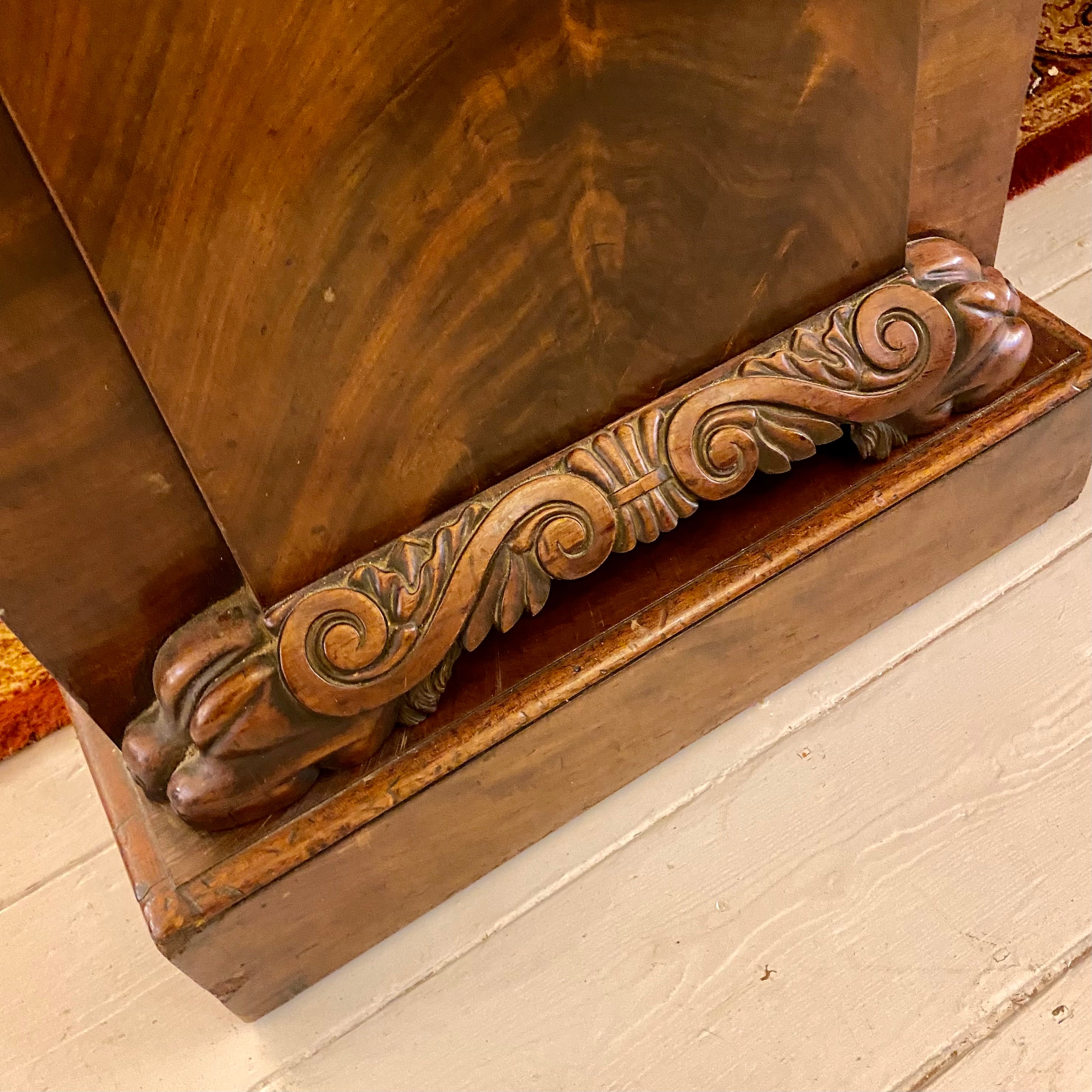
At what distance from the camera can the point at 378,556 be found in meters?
0.65

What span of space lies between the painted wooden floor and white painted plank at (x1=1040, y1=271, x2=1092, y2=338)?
0.34m

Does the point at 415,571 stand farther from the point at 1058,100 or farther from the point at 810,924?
the point at 1058,100

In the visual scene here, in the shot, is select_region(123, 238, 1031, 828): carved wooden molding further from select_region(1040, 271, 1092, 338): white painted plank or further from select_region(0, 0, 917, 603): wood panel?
select_region(1040, 271, 1092, 338): white painted plank

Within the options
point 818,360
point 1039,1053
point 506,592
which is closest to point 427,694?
point 506,592

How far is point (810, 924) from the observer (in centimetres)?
73

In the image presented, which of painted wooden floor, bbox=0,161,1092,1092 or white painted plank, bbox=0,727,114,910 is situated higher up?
white painted plank, bbox=0,727,114,910

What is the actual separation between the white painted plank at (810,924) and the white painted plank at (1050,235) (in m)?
A: 0.50

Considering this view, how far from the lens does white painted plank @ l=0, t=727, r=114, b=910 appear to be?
86cm

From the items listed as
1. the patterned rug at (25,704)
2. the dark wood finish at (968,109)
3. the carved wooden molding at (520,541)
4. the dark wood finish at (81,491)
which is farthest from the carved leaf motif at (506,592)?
the patterned rug at (25,704)

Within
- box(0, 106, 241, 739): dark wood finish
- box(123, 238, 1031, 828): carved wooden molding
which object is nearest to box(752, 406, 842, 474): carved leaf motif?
box(123, 238, 1031, 828): carved wooden molding

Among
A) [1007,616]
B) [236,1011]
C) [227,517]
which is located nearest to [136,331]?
Result: [227,517]

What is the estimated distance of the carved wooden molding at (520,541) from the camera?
0.63 m

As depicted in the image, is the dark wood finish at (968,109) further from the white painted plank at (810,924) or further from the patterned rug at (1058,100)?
the patterned rug at (1058,100)

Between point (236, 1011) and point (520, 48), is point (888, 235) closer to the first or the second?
point (520, 48)
